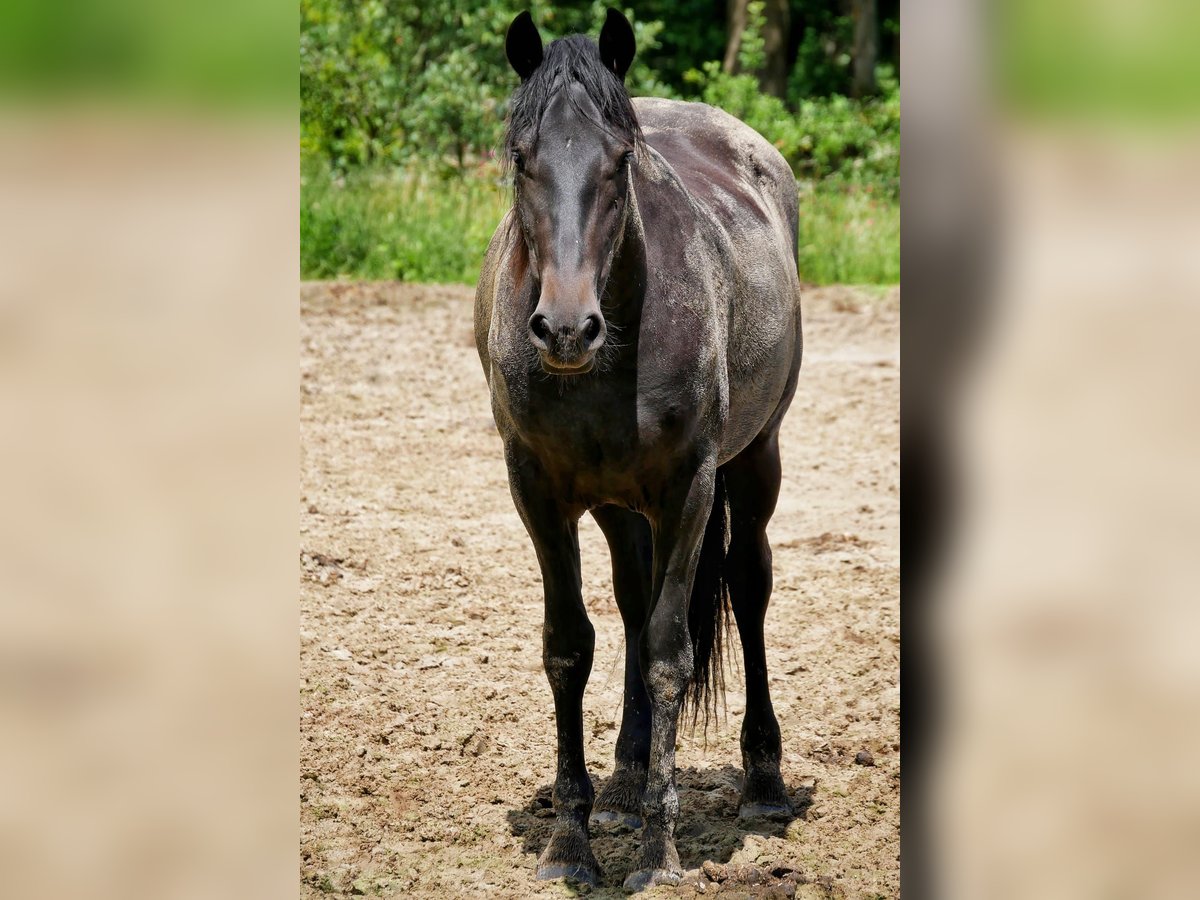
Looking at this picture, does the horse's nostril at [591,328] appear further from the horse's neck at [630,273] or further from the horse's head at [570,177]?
the horse's neck at [630,273]

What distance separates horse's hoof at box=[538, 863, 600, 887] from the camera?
12.2 feet

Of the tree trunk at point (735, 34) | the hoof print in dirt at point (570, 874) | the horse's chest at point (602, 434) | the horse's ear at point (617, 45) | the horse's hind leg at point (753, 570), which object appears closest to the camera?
the horse's ear at point (617, 45)

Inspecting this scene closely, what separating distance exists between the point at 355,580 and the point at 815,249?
7.69 metres

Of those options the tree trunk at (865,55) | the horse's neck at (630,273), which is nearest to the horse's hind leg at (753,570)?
the horse's neck at (630,273)

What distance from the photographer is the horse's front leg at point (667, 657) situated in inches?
143

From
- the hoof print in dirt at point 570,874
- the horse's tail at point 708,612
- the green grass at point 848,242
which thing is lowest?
the hoof print in dirt at point 570,874

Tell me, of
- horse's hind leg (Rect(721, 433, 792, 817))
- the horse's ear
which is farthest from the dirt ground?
the horse's ear

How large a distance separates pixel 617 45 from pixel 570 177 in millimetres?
482
